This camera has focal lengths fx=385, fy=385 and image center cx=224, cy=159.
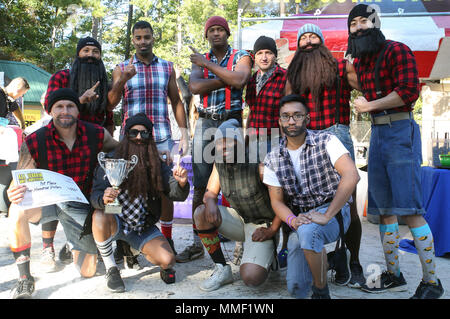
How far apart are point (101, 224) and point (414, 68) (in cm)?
270

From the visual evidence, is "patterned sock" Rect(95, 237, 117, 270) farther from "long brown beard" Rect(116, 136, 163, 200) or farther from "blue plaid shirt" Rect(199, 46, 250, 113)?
"blue plaid shirt" Rect(199, 46, 250, 113)

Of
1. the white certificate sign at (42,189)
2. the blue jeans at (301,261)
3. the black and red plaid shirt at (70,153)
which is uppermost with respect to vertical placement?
the black and red plaid shirt at (70,153)

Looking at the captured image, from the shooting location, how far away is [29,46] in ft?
64.8

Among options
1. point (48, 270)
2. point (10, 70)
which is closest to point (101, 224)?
point (48, 270)

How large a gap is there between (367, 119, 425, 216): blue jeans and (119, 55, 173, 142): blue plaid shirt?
78.4 inches

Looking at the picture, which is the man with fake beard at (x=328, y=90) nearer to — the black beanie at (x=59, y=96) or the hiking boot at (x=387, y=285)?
the hiking boot at (x=387, y=285)

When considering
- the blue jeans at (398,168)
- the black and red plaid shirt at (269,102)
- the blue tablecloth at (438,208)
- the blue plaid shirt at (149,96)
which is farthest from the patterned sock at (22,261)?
the blue tablecloth at (438,208)

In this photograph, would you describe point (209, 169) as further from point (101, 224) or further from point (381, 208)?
point (381, 208)

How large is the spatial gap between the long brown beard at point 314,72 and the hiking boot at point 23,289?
2588 millimetres

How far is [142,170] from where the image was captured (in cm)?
329

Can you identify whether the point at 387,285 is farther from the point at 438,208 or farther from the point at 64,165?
the point at 64,165

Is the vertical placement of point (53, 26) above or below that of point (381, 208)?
above

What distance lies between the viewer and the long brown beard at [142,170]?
3.28m

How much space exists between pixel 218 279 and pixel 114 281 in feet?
2.70
